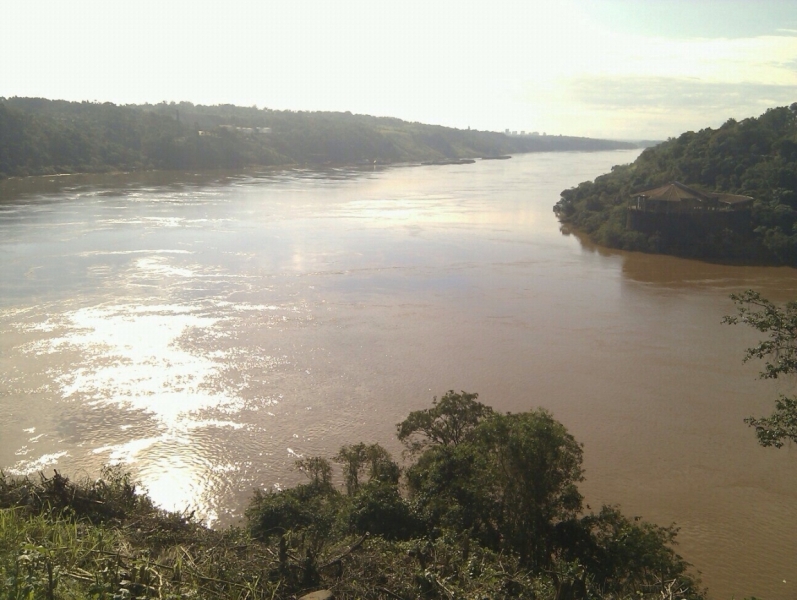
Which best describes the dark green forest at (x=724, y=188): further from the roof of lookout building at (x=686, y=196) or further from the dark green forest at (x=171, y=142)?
the dark green forest at (x=171, y=142)

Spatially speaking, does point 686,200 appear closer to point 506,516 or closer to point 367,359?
point 367,359

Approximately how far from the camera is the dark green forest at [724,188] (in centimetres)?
1897

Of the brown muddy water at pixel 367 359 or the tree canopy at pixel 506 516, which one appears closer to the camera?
the tree canopy at pixel 506 516

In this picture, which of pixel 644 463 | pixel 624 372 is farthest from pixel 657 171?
pixel 644 463

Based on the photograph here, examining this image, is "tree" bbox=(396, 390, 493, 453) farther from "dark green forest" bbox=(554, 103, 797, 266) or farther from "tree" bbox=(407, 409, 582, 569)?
"dark green forest" bbox=(554, 103, 797, 266)

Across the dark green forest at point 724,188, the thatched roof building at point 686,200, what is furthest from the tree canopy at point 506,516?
the thatched roof building at point 686,200

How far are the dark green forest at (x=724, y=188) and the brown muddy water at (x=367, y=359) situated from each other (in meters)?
0.96

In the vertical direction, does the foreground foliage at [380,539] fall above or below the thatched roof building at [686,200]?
below

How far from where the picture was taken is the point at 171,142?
44000mm

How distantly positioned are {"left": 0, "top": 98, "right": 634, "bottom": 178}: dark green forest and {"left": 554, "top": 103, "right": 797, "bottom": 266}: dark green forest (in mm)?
27446

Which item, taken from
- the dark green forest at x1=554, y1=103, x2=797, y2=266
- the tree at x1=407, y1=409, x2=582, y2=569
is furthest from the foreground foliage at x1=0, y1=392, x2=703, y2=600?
the dark green forest at x1=554, y1=103, x2=797, y2=266

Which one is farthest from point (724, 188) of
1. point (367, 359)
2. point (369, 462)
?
point (369, 462)

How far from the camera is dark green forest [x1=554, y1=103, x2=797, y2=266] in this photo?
1897 centimetres

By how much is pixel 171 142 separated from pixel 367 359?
124 feet
